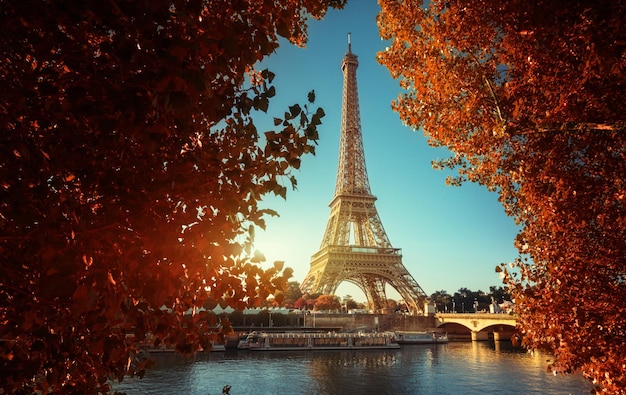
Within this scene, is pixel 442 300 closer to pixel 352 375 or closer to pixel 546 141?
pixel 352 375

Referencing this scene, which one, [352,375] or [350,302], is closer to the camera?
[352,375]

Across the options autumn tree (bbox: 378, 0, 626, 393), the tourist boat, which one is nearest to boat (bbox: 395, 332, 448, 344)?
the tourist boat

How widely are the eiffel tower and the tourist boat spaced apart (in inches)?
388

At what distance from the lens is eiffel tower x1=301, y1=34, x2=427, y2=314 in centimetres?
6912

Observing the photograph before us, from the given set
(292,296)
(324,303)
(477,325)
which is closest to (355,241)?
(324,303)

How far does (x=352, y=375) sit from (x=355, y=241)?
44954 millimetres

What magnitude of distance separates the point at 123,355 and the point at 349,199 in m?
72.8

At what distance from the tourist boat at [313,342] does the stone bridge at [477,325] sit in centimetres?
1571

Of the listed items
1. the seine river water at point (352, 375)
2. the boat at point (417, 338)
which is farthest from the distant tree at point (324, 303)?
the seine river water at point (352, 375)

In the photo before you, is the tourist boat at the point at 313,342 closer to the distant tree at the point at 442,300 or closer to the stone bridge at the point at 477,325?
the stone bridge at the point at 477,325

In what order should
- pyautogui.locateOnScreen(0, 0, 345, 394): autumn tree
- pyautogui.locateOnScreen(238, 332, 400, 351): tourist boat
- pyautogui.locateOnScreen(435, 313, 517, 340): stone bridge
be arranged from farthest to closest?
pyautogui.locateOnScreen(435, 313, 517, 340): stone bridge
pyautogui.locateOnScreen(238, 332, 400, 351): tourist boat
pyautogui.locateOnScreen(0, 0, 345, 394): autumn tree

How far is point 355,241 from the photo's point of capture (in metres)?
80.4

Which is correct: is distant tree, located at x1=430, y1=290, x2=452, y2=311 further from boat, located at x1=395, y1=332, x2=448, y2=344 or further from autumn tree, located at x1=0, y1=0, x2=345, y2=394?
autumn tree, located at x1=0, y1=0, x2=345, y2=394

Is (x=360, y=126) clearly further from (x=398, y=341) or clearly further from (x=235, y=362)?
(x=235, y=362)
